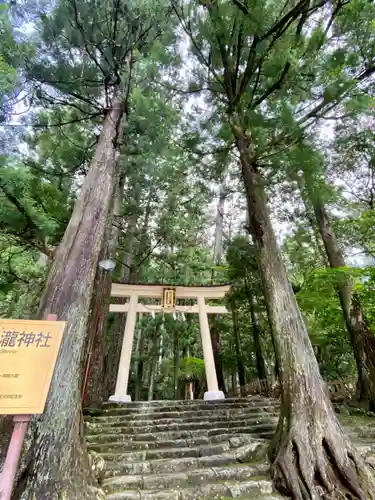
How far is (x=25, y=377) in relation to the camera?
1.85 meters

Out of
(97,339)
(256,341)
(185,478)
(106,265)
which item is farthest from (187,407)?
(256,341)

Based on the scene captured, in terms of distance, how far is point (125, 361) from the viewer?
21.5 feet

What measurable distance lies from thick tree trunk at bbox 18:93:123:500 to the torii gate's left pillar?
361 centimetres

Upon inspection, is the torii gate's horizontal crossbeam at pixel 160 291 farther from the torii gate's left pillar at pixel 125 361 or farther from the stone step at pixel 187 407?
the stone step at pixel 187 407

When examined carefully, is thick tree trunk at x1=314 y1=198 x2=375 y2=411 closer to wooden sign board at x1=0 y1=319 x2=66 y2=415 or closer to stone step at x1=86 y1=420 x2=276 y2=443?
stone step at x1=86 y1=420 x2=276 y2=443

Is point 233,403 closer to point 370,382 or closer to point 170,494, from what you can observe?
point 370,382

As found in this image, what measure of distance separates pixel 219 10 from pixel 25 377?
5.35 metres

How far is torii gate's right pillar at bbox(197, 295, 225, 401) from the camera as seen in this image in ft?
21.4

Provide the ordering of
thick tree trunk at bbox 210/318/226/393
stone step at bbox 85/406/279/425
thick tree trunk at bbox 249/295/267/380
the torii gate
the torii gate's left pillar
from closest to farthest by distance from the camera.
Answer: stone step at bbox 85/406/279/425 < the torii gate's left pillar < the torii gate < thick tree trunk at bbox 249/295/267/380 < thick tree trunk at bbox 210/318/226/393

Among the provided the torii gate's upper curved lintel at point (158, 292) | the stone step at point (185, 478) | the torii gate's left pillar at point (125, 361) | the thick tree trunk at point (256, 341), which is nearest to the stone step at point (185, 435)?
the stone step at point (185, 478)

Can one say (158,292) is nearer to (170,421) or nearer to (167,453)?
(170,421)

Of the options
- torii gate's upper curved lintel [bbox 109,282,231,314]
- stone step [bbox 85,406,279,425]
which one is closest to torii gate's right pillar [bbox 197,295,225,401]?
torii gate's upper curved lintel [bbox 109,282,231,314]

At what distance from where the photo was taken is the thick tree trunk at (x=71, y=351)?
82.0 inches

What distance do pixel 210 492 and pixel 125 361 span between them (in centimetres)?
439
